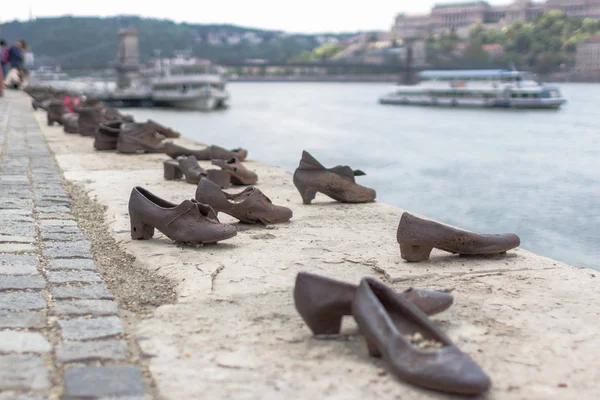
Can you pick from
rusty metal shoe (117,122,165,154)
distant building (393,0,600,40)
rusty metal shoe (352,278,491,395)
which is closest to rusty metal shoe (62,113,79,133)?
rusty metal shoe (117,122,165,154)

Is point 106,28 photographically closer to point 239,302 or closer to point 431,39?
point 431,39

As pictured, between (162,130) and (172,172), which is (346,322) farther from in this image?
(162,130)

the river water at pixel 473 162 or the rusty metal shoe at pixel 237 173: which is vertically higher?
the rusty metal shoe at pixel 237 173

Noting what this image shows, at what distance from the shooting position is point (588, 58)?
89.9 meters

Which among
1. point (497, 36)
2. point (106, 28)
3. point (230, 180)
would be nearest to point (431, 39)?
point (497, 36)

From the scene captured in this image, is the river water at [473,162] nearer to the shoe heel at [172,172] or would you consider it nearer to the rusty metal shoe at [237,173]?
the rusty metal shoe at [237,173]

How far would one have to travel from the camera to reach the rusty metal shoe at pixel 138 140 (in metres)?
8.28

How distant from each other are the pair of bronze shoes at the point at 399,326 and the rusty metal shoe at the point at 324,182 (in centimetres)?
261

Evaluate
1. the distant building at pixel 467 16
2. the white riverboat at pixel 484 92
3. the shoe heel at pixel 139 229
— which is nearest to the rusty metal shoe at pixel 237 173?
the shoe heel at pixel 139 229

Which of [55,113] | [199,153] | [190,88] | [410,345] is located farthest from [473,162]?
[190,88]

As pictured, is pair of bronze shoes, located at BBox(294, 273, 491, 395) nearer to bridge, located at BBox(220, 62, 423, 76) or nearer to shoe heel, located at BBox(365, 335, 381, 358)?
shoe heel, located at BBox(365, 335, 381, 358)

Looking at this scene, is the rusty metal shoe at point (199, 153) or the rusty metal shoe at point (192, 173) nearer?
the rusty metal shoe at point (192, 173)

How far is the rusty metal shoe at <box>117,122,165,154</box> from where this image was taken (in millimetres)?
8281

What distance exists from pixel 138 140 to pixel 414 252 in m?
5.40
